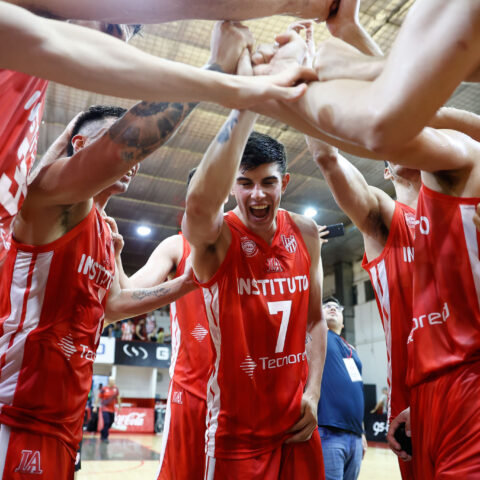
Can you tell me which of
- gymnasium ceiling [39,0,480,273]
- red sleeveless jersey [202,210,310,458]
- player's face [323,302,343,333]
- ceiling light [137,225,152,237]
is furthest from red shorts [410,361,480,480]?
ceiling light [137,225,152,237]

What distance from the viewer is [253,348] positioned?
2.33m

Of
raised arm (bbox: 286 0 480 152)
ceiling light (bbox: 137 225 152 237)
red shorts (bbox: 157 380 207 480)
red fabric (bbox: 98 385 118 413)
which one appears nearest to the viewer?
raised arm (bbox: 286 0 480 152)

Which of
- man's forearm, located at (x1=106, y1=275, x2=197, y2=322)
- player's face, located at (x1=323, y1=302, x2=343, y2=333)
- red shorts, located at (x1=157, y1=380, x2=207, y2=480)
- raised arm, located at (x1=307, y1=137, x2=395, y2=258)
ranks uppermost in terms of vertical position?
raised arm, located at (x1=307, y1=137, x2=395, y2=258)

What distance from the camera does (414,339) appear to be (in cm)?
195

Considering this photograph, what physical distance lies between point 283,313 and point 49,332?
1121 mm

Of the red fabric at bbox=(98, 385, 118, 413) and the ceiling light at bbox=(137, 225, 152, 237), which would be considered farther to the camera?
the ceiling light at bbox=(137, 225, 152, 237)

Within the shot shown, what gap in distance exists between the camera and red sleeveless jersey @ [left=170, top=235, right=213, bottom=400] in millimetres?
3209

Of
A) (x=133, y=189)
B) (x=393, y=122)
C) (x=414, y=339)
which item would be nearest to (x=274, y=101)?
(x=393, y=122)

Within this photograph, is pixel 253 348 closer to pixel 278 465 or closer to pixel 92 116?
pixel 278 465

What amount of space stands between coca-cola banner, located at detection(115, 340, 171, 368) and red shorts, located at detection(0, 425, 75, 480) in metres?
15.9

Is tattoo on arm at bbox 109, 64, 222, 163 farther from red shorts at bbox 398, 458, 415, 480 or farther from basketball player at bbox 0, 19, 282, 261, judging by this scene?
red shorts at bbox 398, 458, 415, 480

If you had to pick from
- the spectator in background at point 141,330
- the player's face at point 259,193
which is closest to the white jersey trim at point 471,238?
the player's face at point 259,193

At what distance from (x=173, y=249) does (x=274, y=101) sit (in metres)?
2.29

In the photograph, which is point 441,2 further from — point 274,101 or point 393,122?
point 274,101
